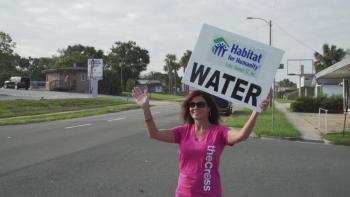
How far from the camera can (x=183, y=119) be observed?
4465 millimetres

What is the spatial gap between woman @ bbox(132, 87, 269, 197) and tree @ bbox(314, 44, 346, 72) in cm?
8566

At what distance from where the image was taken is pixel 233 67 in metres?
4.50

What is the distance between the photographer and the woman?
391 centimetres

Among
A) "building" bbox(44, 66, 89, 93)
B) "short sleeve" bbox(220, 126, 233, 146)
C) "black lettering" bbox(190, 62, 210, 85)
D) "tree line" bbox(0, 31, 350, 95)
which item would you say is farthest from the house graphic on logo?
"building" bbox(44, 66, 89, 93)

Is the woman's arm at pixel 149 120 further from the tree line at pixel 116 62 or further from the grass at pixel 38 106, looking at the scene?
the tree line at pixel 116 62

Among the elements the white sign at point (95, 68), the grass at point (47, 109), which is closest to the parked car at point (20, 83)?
the white sign at point (95, 68)

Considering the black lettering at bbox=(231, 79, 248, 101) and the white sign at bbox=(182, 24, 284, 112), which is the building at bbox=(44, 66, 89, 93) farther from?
the black lettering at bbox=(231, 79, 248, 101)

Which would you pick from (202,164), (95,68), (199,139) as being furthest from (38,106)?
(202,164)

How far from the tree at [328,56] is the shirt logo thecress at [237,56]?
8533cm

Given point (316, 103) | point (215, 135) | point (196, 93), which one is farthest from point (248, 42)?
point (316, 103)

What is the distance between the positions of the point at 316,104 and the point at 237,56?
39839 millimetres

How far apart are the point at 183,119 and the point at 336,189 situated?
4929 millimetres

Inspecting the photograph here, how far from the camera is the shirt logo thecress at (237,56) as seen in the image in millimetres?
4441

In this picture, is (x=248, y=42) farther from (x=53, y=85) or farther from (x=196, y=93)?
(x=53, y=85)
